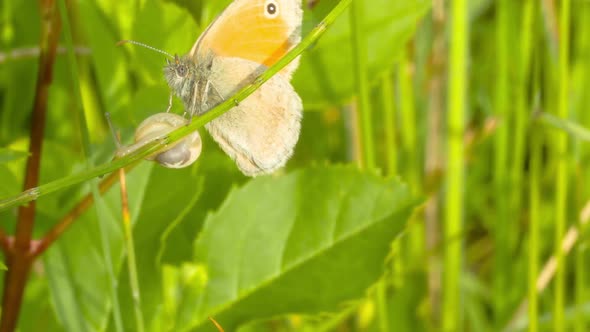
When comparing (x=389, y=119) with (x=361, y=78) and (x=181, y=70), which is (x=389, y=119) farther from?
(x=181, y=70)

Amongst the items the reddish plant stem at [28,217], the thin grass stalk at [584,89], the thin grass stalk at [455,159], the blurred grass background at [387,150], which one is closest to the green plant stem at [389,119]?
the blurred grass background at [387,150]

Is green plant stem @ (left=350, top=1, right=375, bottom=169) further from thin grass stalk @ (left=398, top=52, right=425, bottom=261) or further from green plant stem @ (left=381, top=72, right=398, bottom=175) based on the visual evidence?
thin grass stalk @ (left=398, top=52, right=425, bottom=261)

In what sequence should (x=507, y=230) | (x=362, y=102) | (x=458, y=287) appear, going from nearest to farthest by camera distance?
1. (x=362, y=102)
2. (x=458, y=287)
3. (x=507, y=230)

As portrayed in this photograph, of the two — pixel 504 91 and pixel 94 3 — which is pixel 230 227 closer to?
pixel 94 3

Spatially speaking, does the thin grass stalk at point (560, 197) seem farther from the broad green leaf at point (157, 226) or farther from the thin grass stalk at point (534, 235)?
the broad green leaf at point (157, 226)

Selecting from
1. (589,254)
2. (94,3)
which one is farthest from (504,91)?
(94,3)
